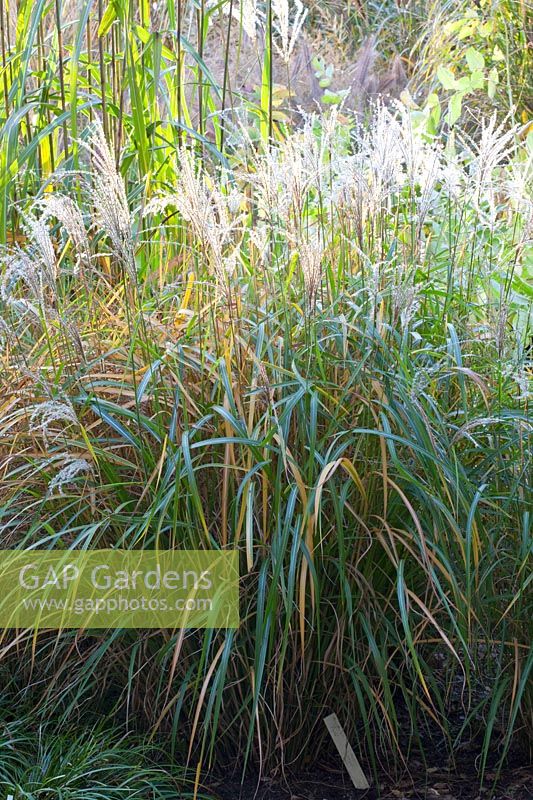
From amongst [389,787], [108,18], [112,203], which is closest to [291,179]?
[112,203]

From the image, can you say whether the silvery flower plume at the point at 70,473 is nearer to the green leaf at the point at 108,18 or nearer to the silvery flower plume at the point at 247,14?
the silvery flower plume at the point at 247,14

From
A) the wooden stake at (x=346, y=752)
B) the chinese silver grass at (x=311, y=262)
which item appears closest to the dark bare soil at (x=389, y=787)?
the wooden stake at (x=346, y=752)

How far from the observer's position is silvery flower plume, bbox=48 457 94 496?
1.99 m

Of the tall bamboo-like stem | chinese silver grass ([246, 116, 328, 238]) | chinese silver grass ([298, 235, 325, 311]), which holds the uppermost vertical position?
the tall bamboo-like stem

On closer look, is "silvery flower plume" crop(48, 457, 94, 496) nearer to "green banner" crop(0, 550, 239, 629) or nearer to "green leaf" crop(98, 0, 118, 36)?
"green banner" crop(0, 550, 239, 629)

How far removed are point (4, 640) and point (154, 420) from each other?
692 mm

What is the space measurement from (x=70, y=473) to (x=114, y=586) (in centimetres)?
31

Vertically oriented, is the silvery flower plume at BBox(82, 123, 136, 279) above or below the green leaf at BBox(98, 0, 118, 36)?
below

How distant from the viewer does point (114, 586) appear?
84.7 inches

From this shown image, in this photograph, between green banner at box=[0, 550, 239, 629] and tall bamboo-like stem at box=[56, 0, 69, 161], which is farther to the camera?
tall bamboo-like stem at box=[56, 0, 69, 161]

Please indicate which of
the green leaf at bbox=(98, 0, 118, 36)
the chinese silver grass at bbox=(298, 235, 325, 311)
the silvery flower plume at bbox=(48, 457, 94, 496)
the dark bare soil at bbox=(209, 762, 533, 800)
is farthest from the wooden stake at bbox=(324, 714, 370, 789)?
the green leaf at bbox=(98, 0, 118, 36)

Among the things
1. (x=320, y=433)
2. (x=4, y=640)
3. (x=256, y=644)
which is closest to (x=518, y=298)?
(x=320, y=433)

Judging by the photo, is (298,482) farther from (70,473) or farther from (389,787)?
(389,787)

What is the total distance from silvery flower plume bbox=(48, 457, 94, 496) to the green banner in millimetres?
158
